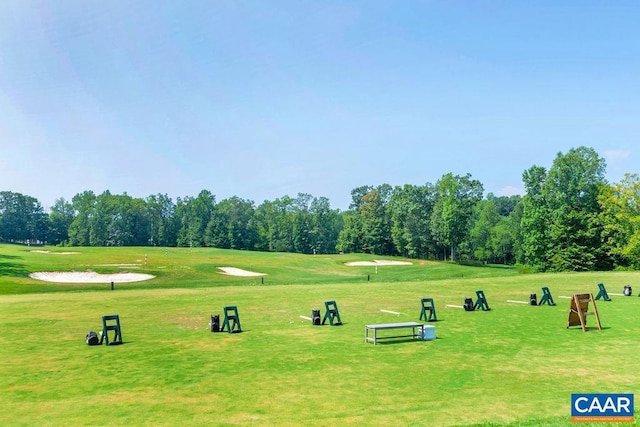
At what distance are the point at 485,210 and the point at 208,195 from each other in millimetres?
74055

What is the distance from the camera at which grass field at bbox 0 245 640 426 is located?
31.4ft

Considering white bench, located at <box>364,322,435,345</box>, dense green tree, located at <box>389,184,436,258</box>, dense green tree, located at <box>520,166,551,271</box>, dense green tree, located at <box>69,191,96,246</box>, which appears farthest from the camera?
dense green tree, located at <box>69,191,96,246</box>

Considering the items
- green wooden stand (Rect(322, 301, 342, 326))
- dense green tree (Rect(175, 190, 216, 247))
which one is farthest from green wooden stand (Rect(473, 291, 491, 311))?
dense green tree (Rect(175, 190, 216, 247))

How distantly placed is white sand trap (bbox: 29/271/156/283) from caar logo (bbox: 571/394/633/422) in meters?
42.9

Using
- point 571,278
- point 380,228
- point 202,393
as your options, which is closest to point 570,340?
point 202,393

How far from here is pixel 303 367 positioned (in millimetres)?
13273

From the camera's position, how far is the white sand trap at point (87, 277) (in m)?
45.8

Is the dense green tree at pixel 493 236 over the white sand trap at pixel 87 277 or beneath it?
over

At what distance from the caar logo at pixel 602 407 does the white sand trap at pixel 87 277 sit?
42924 mm

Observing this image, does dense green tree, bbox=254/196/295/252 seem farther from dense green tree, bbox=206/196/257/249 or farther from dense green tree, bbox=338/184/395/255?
dense green tree, bbox=338/184/395/255

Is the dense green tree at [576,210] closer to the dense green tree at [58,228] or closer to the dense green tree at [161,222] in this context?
the dense green tree at [161,222]

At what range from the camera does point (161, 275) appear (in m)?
49.4

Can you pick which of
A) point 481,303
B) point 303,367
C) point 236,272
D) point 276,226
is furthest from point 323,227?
point 303,367

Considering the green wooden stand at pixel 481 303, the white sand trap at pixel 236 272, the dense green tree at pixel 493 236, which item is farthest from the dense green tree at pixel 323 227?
the green wooden stand at pixel 481 303
